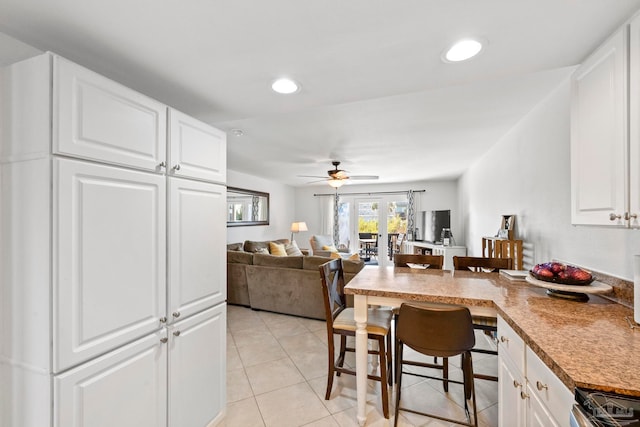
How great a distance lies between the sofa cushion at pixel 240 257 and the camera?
4.28m

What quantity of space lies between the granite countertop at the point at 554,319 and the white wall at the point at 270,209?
434 cm

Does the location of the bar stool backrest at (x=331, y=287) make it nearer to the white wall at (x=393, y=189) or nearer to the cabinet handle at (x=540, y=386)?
the cabinet handle at (x=540, y=386)

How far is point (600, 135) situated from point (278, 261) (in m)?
3.50

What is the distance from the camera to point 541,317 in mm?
1250

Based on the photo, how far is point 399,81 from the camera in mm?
1556

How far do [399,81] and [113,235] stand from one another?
1.62 meters

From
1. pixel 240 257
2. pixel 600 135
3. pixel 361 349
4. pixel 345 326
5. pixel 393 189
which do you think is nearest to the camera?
pixel 600 135

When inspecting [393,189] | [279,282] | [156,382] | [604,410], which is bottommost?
[279,282]

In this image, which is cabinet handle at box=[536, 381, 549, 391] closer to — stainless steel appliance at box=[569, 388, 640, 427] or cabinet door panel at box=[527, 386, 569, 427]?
cabinet door panel at box=[527, 386, 569, 427]

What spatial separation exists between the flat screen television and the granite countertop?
4320 mm

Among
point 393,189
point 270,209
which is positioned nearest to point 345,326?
point 270,209

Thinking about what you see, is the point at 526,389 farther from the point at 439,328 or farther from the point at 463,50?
the point at 463,50

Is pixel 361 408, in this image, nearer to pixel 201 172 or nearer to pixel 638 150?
pixel 201 172

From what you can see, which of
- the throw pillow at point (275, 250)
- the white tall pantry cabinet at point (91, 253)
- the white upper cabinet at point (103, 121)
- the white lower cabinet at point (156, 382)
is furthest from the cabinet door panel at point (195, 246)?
the throw pillow at point (275, 250)
